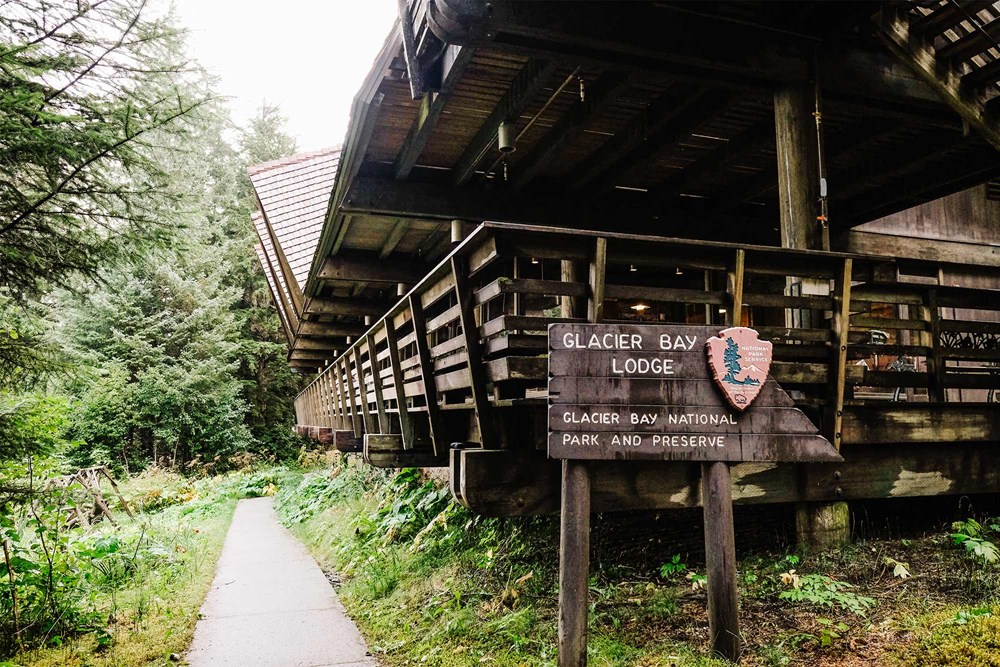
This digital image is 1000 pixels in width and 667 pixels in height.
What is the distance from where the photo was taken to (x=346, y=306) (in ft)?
42.8

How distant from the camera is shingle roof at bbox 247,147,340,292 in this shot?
1196 cm

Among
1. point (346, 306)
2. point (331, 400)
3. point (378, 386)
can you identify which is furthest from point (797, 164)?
point (331, 400)

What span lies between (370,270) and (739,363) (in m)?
7.41

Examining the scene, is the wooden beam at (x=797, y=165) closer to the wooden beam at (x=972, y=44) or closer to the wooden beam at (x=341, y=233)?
the wooden beam at (x=972, y=44)

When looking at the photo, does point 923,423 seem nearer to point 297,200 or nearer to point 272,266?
point 297,200

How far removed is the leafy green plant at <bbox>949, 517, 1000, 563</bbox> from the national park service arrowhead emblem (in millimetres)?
2377

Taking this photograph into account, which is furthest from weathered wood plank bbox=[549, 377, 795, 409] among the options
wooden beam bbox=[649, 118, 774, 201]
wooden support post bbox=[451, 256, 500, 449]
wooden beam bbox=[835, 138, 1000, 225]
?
wooden beam bbox=[835, 138, 1000, 225]

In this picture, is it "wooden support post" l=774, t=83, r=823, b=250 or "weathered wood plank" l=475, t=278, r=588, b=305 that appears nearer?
"weathered wood plank" l=475, t=278, r=588, b=305

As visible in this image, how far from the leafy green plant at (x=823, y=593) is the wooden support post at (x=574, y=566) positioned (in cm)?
179

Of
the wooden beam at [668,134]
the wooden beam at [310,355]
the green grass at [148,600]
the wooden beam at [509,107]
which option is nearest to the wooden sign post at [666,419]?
the wooden beam at [509,107]

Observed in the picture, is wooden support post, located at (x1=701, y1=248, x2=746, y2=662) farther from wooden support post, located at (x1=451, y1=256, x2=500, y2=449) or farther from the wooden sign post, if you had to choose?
wooden support post, located at (x1=451, y1=256, x2=500, y2=449)

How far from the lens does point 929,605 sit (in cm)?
431

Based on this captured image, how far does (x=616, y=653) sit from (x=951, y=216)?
9637 mm

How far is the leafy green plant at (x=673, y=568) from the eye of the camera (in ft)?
18.3
